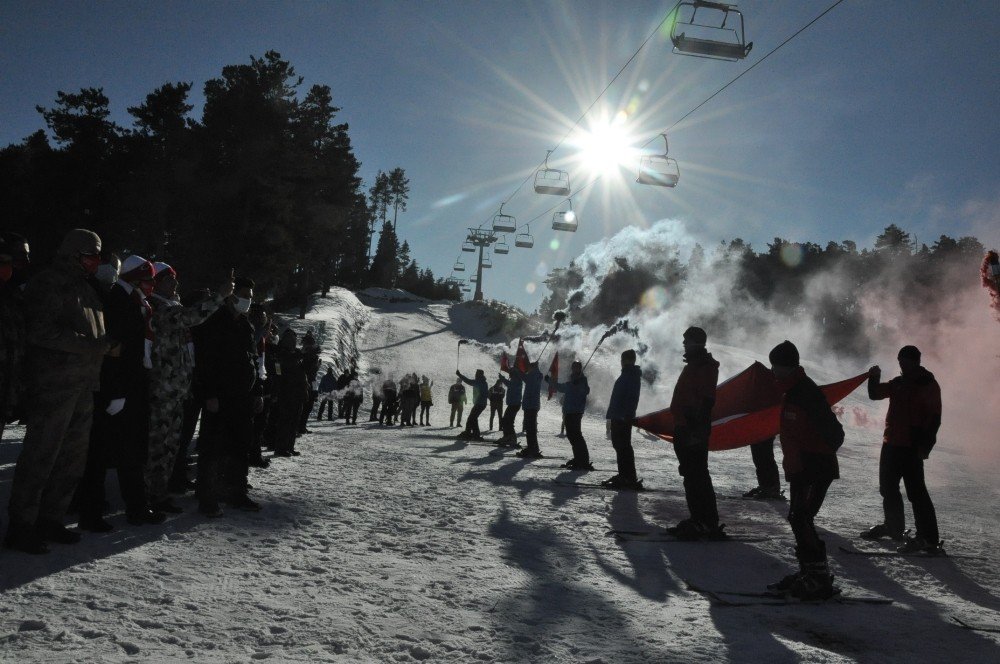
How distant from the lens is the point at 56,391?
4152 mm

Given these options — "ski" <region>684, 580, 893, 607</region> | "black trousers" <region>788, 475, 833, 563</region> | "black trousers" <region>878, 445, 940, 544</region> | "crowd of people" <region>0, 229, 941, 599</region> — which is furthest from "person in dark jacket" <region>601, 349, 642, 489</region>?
"ski" <region>684, 580, 893, 607</region>

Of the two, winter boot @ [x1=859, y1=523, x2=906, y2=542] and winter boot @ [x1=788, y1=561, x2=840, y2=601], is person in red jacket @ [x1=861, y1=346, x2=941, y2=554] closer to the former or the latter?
winter boot @ [x1=859, y1=523, x2=906, y2=542]

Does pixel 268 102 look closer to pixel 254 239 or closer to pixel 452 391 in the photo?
pixel 254 239

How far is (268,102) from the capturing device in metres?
36.1

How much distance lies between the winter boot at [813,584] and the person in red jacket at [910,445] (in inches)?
95.5

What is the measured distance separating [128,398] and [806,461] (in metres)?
5.17

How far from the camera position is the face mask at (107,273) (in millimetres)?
4935

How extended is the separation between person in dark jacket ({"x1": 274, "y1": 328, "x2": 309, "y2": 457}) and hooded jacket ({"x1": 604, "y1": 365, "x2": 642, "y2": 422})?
195 inches

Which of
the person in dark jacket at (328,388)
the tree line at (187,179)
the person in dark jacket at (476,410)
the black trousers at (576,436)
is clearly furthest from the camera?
the tree line at (187,179)

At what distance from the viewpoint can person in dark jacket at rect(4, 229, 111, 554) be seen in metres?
4.09

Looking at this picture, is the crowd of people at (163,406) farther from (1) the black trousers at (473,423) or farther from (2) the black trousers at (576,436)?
(1) the black trousers at (473,423)

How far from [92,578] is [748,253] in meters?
88.5

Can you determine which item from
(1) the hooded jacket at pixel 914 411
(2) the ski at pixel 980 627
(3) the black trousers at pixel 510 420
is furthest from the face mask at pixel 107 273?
(3) the black trousers at pixel 510 420

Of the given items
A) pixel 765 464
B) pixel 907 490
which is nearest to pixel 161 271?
pixel 907 490
